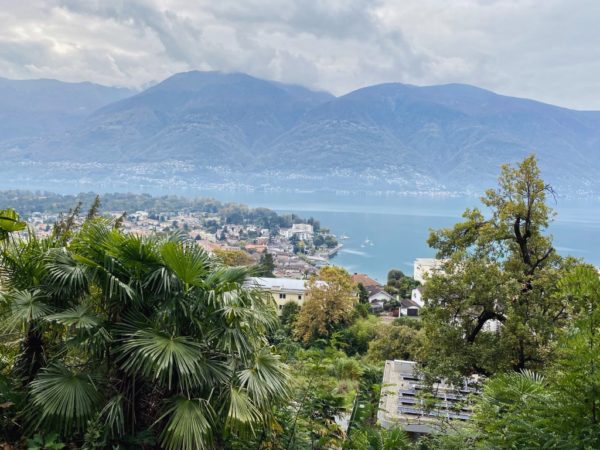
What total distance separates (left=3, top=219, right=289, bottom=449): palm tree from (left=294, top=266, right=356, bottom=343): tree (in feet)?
48.6

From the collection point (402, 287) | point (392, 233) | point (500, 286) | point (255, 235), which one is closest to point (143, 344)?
point (500, 286)

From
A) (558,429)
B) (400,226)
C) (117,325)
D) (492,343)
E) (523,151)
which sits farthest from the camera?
(523,151)

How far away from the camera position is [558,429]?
2287 mm

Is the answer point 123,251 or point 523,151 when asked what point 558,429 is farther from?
point 523,151

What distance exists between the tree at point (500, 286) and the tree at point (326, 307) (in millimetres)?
10943

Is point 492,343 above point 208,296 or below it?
Result: below

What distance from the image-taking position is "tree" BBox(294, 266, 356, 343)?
18.4 meters

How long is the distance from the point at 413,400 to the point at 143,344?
6.36 meters

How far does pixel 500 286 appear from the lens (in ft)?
21.2

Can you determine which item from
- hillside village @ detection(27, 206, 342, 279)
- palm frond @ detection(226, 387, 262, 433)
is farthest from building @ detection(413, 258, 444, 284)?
hillside village @ detection(27, 206, 342, 279)

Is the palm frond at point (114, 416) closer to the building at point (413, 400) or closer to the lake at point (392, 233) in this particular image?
the building at point (413, 400)

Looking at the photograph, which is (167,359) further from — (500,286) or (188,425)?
(500,286)

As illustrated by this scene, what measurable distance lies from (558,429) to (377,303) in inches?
1233

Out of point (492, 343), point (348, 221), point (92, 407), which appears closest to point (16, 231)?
point (92, 407)
